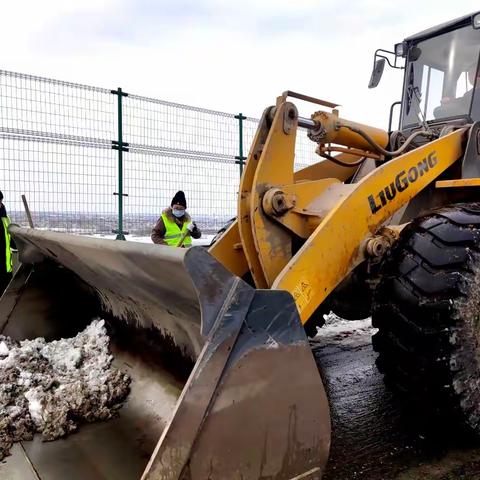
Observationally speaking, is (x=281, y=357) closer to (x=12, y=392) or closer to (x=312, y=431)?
(x=312, y=431)

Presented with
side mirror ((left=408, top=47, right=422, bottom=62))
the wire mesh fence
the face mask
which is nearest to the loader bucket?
the face mask

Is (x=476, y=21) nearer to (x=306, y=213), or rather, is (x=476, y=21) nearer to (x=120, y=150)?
(x=306, y=213)

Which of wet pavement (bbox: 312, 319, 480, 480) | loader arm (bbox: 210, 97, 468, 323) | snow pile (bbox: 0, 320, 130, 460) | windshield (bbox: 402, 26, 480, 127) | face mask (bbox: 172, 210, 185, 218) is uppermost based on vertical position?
windshield (bbox: 402, 26, 480, 127)

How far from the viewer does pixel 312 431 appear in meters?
2.22

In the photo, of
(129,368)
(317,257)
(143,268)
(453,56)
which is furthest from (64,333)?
(453,56)

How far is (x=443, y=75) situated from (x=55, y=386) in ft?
13.5

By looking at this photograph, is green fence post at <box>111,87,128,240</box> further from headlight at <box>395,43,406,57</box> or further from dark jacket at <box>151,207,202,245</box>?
headlight at <box>395,43,406,57</box>

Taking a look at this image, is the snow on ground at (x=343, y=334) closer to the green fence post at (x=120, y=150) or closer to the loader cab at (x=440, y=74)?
the loader cab at (x=440, y=74)

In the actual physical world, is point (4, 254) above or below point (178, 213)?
below

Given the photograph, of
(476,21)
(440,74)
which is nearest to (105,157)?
(440,74)

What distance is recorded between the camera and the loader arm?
9.04 feet

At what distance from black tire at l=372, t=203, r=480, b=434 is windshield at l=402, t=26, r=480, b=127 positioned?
1966 mm

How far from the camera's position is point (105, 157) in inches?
295

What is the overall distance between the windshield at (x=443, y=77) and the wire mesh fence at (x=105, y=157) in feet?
13.6
